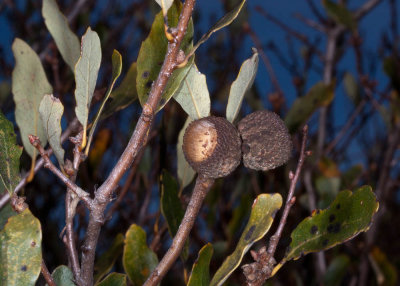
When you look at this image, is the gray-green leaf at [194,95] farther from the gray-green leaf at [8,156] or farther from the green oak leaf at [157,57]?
A: the gray-green leaf at [8,156]

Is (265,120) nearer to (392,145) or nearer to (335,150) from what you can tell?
(392,145)

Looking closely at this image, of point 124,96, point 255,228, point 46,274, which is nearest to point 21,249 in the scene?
point 46,274

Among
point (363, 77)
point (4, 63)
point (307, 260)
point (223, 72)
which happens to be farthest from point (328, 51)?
point (4, 63)

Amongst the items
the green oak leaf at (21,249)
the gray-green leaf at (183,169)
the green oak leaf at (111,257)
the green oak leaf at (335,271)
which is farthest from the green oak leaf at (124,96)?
the green oak leaf at (335,271)

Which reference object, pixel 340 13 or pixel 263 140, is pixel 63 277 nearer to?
pixel 263 140

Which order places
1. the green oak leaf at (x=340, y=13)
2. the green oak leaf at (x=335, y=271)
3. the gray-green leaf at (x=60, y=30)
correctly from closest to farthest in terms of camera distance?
1. the gray-green leaf at (x=60, y=30)
2. the green oak leaf at (x=335, y=271)
3. the green oak leaf at (x=340, y=13)

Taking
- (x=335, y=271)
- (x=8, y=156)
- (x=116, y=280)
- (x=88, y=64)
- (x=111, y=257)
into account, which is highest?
(x=88, y=64)

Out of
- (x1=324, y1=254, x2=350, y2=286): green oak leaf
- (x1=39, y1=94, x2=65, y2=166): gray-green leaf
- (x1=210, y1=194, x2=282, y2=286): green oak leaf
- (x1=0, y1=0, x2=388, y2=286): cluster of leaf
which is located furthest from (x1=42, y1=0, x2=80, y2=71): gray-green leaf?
(x1=324, y1=254, x2=350, y2=286): green oak leaf
